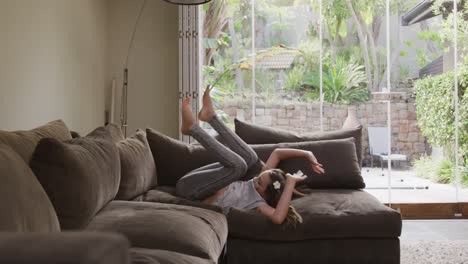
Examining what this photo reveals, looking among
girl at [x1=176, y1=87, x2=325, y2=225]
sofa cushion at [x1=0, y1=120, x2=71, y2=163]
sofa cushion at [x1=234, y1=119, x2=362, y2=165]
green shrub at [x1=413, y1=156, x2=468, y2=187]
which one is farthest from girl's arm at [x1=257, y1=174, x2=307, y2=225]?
green shrub at [x1=413, y1=156, x2=468, y2=187]

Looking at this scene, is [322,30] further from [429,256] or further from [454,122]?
[429,256]

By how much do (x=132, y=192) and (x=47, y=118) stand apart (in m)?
1.34

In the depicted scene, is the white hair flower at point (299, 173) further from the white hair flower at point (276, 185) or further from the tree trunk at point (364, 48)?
the tree trunk at point (364, 48)

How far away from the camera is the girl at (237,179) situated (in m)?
3.10

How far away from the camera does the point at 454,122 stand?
5797 millimetres

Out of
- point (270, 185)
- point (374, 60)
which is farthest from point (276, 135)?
point (374, 60)

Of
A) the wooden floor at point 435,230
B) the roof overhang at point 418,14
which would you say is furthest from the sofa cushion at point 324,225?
the roof overhang at point 418,14

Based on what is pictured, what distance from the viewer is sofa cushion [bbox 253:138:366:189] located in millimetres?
3709

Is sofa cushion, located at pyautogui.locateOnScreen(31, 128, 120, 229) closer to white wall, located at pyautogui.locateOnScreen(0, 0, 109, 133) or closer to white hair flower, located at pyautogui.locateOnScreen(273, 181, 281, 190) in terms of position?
white hair flower, located at pyautogui.locateOnScreen(273, 181, 281, 190)

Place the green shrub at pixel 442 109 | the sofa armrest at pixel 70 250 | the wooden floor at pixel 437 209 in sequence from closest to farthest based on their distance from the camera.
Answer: the sofa armrest at pixel 70 250, the wooden floor at pixel 437 209, the green shrub at pixel 442 109

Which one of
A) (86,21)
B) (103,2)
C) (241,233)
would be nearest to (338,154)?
(241,233)

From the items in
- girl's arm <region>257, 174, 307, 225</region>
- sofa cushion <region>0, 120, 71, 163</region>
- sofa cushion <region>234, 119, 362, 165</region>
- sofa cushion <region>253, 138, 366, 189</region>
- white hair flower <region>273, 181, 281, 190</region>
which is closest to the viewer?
sofa cushion <region>0, 120, 71, 163</region>

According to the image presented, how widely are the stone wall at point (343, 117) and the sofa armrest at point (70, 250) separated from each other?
213 inches

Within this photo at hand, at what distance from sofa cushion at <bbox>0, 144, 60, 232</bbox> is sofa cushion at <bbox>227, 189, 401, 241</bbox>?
5.23ft
